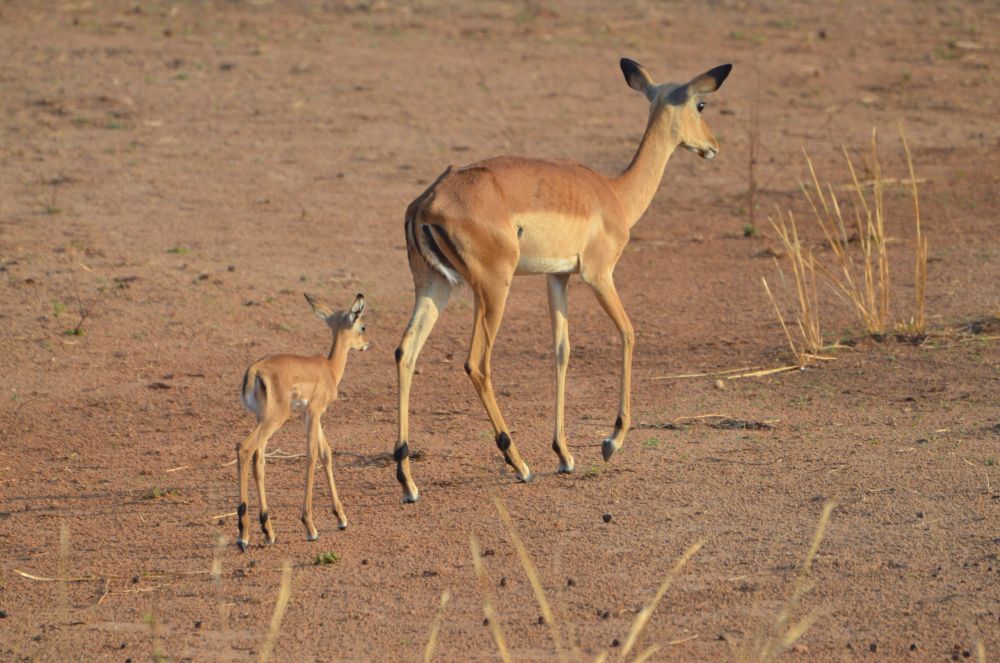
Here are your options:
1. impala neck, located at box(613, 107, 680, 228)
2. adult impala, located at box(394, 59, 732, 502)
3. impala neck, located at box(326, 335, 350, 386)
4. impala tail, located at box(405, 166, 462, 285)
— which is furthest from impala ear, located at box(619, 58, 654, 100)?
impala neck, located at box(326, 335, 350, 386)

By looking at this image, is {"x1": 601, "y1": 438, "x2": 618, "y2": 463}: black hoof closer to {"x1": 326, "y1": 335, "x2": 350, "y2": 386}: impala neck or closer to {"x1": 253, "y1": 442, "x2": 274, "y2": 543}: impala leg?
{"x1": 326, "y1": 335, "x2": 350, "y2": 386}: impala neck

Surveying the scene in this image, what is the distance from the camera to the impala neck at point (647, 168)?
26.7ft

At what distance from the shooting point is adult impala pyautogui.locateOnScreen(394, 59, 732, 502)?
6.97 m

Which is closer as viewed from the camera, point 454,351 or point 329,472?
point 329,472

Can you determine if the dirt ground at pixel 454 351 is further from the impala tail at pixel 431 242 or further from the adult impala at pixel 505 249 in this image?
the impala tail at pixel 431 242

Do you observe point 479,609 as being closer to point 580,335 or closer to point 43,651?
point 43,651

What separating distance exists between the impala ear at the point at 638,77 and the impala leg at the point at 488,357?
7.12 ft

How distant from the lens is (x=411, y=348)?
715cm

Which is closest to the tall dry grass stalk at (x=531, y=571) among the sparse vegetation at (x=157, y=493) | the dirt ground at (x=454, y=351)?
the dirt ground at (x=454, y=351)

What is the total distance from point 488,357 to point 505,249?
1.80 ft

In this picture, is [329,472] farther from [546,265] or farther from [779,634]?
[779,634]

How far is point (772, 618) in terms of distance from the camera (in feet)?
18.4

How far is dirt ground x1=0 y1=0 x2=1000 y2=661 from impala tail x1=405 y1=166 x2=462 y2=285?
1.12 m

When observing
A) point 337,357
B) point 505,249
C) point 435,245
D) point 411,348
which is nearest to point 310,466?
point 337,357
